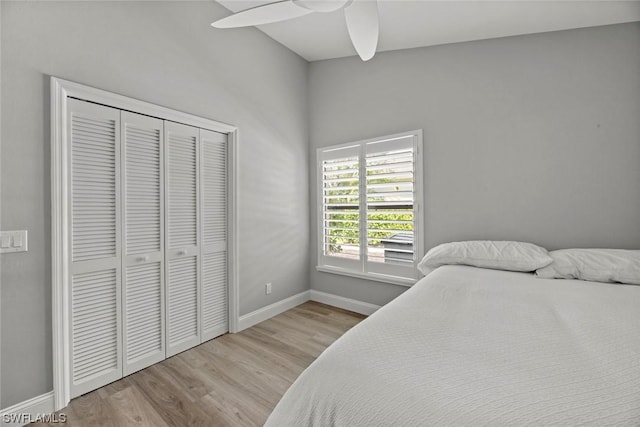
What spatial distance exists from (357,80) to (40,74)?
265cm

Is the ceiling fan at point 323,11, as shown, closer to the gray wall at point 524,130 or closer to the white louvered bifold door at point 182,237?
the white louvered bifold door at point 182,237

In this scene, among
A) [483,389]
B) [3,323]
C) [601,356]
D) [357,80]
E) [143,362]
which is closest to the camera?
[483,389]

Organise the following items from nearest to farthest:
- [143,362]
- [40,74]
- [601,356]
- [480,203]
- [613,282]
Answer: [601,356], [40,74], [613,282], [143,362], [480,203]

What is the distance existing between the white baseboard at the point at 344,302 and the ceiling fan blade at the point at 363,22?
2.46 metres

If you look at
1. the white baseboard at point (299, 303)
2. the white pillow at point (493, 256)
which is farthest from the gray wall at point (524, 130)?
the white pillow at point (493, 256)

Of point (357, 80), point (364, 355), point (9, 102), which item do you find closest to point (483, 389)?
point (364, 355)

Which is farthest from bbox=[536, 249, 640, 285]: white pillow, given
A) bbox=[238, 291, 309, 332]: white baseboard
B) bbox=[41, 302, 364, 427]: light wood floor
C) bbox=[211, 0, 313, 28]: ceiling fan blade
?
bbox=[238, 291, 309, 332]: white baseboard

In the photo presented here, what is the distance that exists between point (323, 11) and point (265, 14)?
36 centimetres

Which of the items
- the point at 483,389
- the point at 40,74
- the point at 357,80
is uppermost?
the point at 357,80

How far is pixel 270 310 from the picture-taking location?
321 cm

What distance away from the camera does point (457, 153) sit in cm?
275

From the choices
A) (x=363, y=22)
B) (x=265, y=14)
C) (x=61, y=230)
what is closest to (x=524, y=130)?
(x=363, y=22)

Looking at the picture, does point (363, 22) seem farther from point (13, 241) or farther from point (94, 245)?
point (13, 241)

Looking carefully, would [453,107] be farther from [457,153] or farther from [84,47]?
[84,47]
